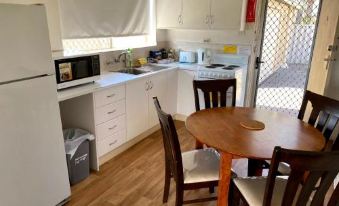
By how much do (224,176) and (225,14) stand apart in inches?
97.2

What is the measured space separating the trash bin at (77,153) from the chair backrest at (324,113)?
196 cm

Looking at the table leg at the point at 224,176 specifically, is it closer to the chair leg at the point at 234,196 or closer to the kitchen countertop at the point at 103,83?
the chair leg at the point at 234,196

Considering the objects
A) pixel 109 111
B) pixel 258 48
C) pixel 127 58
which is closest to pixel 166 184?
pixel 109 111

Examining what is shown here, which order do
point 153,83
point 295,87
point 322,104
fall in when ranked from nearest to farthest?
point 322,104 → point 153,83 → point 295,87

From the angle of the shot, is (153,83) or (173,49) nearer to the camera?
(153,83)

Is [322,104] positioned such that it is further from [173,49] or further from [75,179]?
[173,49]

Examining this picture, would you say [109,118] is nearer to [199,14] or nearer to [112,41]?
[112,41]

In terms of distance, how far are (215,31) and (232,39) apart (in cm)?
28

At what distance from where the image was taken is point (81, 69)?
241 centimetres

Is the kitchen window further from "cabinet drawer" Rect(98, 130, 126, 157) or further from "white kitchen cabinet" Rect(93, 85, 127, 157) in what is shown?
"cabinet drawer" Rect(98, 130, 126, 157)

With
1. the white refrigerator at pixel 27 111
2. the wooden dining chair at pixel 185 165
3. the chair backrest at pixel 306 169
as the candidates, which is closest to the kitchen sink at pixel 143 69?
the white refrigerator at pixel 27 111

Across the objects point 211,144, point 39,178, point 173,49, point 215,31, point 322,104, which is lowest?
point 39,178

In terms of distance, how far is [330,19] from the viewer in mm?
A: 2637

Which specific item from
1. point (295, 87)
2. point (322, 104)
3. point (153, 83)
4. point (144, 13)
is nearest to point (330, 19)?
point (322, 104)
